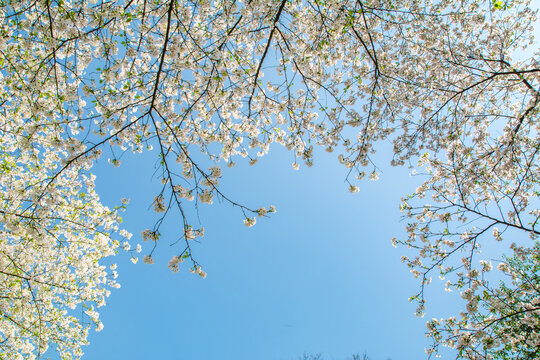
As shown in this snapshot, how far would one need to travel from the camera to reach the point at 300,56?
16.2 ft

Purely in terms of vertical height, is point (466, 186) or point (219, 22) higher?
point (219, 22)

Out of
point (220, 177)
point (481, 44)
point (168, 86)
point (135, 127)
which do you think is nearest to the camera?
point (220, 177)

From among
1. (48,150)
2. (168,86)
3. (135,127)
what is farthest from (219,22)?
(48,150)

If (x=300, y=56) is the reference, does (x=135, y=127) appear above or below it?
below

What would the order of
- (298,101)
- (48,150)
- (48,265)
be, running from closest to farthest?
1. (298,101)
2. (48,150)
3. (48,265)

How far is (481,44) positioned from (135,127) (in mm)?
7651

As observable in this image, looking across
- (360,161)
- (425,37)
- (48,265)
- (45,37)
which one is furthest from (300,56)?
(48,265)

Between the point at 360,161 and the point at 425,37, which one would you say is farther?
the point at 425,37

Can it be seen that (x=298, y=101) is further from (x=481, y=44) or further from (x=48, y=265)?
(x=48, y=265)

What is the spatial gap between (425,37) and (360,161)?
11.7 feet

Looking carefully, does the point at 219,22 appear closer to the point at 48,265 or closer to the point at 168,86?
the point at 168,86

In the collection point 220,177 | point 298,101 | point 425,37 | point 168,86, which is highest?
point 425,37

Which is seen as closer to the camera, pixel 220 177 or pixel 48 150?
pixel 220 177

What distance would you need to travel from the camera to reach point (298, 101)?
5.39 meters
